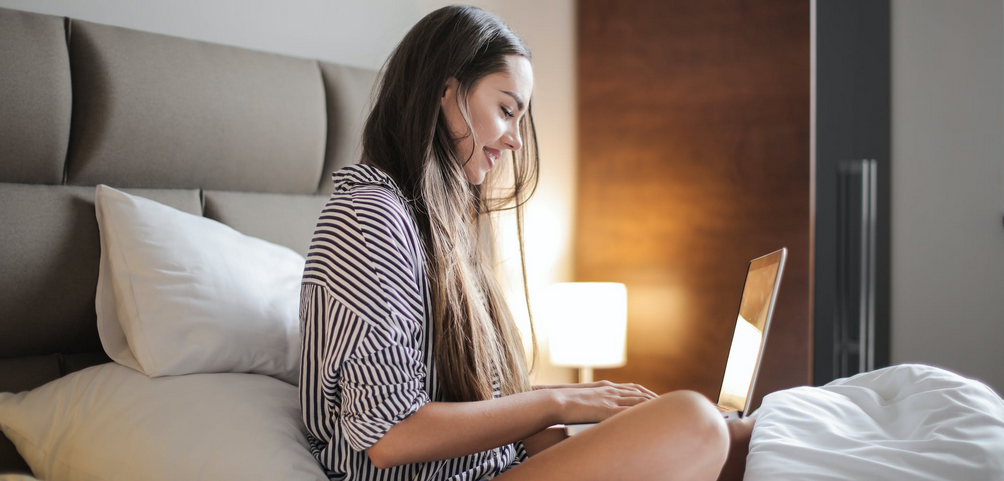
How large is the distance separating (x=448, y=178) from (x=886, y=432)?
2.60ft

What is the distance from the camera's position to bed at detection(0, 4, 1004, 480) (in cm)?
105

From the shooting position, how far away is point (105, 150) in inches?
55.3

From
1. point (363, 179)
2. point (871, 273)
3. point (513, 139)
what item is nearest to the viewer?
point (363, 179)

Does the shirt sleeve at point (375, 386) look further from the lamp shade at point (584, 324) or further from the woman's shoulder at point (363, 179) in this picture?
the lamp shade at point (584, 324)

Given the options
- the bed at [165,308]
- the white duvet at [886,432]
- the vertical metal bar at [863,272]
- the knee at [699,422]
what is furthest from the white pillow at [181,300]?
the vertical metal bar at [863,272]

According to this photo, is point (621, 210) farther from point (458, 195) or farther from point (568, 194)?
point (458, 195)

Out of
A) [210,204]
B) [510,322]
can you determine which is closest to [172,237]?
[210,204]

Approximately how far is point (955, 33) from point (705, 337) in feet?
4.96

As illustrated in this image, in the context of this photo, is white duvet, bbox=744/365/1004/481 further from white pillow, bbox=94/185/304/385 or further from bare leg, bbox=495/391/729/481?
white pillow, bbox=94/185/304/385

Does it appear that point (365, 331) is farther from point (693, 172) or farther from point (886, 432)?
point (693, 172)

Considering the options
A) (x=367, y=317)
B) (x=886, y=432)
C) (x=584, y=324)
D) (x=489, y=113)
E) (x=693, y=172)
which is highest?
(x=489, y=113)

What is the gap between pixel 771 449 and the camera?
1.08m

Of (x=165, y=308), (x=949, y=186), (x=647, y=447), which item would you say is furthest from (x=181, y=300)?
(x=949, y=186)

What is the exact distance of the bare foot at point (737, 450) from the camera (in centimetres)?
129
